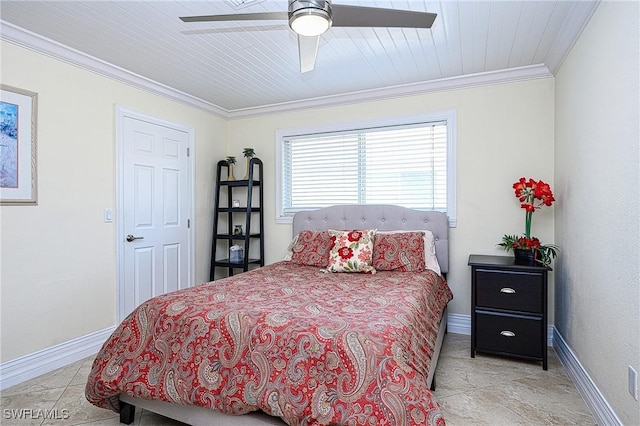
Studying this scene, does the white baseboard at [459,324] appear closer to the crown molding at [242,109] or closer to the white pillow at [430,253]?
the white pillow at [430,253]

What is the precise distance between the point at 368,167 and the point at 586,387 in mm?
2586

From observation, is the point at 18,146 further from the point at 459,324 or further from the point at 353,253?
the point at 459,324

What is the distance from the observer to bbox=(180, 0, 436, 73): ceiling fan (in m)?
1.64

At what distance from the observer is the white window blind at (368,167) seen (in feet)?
11.9

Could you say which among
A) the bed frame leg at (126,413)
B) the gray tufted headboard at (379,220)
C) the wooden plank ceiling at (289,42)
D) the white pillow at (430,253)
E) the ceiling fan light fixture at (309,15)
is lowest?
the bed frame leg at (126,413)

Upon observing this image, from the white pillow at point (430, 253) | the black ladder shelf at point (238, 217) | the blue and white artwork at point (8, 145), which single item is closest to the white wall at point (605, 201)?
the white pillow at point (430, 253)

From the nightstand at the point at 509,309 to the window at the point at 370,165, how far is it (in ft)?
2.69

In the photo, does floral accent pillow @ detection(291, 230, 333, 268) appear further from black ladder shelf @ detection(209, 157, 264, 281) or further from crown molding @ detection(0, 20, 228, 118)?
crown molding @ detection(0, 20, 228, 118)

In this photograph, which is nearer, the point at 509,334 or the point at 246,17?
the point at 246,17

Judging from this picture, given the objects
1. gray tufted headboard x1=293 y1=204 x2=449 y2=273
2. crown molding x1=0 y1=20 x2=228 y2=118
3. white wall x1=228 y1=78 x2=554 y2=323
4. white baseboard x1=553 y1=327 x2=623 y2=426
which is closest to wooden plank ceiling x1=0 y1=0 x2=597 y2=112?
crown molding x1=0 y1=20 x2=228 y2=118

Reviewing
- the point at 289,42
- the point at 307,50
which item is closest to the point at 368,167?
the point at 289,42

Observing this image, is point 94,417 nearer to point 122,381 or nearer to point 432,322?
point 122,381

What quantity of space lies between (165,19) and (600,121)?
9.00 feet

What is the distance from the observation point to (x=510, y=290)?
9.09ft
